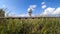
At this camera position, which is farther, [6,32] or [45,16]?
[45,16]

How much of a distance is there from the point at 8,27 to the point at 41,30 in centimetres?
130

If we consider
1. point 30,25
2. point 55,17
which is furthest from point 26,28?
point 55,17

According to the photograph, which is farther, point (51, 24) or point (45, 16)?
point (45, 16)

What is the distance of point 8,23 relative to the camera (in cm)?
834

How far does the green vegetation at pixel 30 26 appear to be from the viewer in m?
8.08

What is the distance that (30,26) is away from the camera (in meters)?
8.28

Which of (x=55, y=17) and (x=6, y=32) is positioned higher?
(x=55, y=17)

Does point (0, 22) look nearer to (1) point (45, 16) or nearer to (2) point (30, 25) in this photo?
(2) point (30, 25)

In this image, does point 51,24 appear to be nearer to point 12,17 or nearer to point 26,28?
point 26,28

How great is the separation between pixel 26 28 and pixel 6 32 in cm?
81

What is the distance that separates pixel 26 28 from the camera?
27.1ft

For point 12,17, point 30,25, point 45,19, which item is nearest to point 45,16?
point 45,19

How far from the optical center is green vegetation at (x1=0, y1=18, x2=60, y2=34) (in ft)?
26.5

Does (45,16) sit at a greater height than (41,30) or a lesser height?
greater
